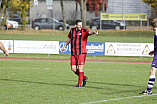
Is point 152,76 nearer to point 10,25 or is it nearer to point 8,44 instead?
point 8,44

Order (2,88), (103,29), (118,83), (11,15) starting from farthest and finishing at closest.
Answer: (11,15)
(103,29)
(118,83)
(2,88)

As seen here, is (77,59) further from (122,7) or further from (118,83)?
(122,7)

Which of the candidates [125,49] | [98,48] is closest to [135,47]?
[125,49]

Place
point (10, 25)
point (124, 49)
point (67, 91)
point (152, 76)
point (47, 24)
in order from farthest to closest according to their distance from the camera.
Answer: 1. point (10, 25)
2. point (47, 24)
3. point (124, 49)
4. point (67, 91)
5. point (152, 76)

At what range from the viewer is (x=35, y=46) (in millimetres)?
26625

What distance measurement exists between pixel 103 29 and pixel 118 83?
1215 inches

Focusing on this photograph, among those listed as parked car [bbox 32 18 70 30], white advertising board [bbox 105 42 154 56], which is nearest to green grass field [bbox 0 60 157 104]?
white advertising board [bbox 105 42 154 56]

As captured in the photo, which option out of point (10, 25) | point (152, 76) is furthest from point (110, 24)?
point (152, 76)

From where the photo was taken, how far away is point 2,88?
37.4ft

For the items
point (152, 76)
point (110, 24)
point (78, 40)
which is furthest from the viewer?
point (110, 24)

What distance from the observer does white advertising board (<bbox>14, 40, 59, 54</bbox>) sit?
2656 centimetres

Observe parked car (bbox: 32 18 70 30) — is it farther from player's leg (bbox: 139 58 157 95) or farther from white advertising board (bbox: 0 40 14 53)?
player's leg (bbox: 139 58 157 95)

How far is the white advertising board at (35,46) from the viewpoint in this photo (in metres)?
26.6

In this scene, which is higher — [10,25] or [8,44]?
[10,25]
